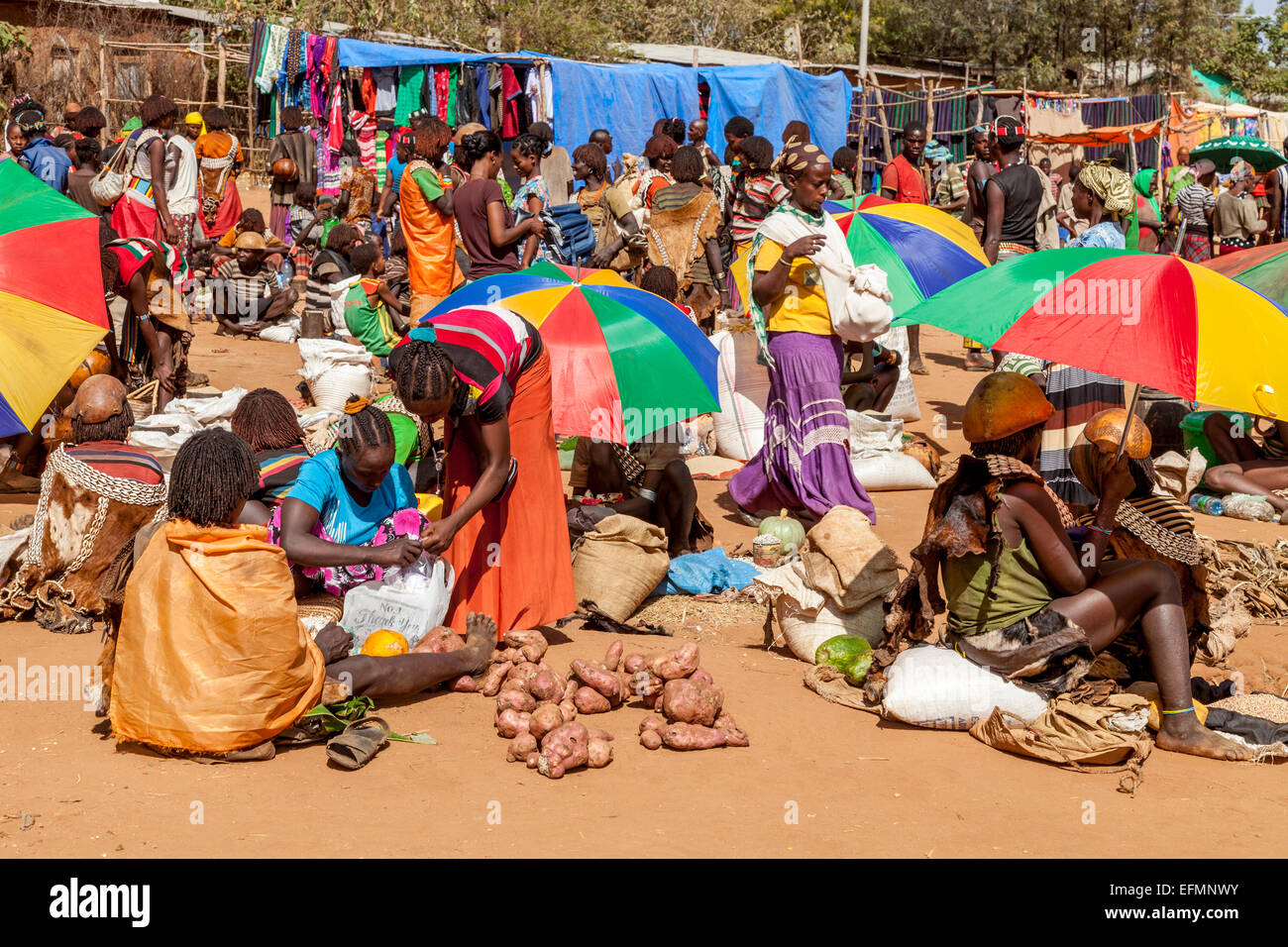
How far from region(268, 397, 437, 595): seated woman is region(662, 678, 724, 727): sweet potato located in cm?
105

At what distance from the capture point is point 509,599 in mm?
5000

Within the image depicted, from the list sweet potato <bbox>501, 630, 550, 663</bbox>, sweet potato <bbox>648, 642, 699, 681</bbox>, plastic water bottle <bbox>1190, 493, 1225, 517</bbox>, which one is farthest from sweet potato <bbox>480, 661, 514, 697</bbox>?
plastic water bottle <bbox>1190, 493, 1225, 517</bbox>

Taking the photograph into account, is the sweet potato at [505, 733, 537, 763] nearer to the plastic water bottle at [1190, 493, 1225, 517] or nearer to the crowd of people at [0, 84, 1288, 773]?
the crowd of people at [0, 84, 1288, 773]

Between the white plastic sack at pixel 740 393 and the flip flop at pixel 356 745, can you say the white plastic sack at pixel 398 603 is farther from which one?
the white plastic sack at pixel 740 393

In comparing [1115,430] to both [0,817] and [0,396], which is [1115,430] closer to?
[0,817]

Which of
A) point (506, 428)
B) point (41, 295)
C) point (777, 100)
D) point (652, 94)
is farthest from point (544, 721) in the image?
point (777, 100)

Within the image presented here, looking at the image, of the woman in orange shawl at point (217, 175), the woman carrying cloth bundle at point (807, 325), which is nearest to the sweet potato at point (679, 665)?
the woman carrying cloth bundle at point (807, 325)

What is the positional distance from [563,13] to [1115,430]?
23543 millimetres

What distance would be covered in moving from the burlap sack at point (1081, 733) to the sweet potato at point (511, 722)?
1612 mm

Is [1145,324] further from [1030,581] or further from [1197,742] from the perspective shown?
[1197,742]

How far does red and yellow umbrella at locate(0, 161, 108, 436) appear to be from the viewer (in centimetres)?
521

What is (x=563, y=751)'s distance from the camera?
396 centimetres

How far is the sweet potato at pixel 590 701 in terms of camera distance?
4473mm

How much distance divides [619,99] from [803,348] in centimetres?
1079
